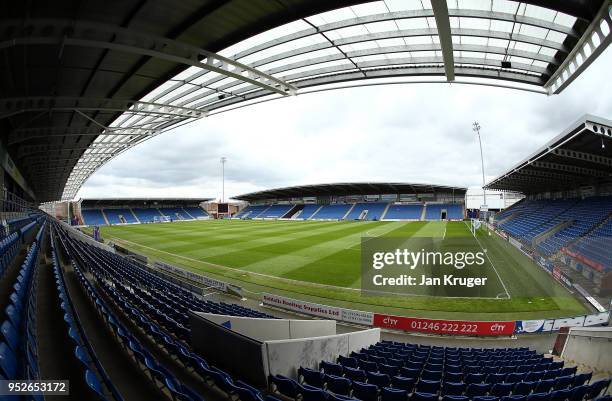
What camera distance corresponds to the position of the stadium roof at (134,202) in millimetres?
72438

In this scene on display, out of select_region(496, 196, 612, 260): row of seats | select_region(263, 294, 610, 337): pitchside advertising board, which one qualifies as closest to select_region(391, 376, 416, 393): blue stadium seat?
select_region(263, 294, 610, 337): pitchside advertising board

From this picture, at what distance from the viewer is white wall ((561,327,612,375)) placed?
788 centimetres

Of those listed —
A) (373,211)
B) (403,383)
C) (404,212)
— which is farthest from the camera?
(373,211)

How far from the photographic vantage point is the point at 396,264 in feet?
70.2

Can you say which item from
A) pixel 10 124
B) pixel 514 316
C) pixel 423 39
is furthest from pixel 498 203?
pixel 10 124

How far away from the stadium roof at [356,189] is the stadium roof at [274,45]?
52.7m

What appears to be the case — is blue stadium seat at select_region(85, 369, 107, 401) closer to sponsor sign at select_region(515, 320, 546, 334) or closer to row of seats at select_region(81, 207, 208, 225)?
sponsor sign at select_region(515, 320, 546, 334)

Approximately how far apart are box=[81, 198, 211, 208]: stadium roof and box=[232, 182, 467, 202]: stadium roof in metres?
21.0

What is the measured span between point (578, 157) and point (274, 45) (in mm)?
20556

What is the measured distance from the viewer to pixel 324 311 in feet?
39.4

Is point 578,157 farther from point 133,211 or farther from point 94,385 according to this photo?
point 133,211

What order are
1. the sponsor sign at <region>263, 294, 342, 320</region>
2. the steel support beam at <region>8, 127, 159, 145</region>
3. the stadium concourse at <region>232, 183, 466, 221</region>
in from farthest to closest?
the stadium concourse at <region>232, 183, 466, 221</region>
the steel support beam at <region>8, 127, 159, 145</region>
the sponsor sign at <region>263, 294, 342, 320</region>

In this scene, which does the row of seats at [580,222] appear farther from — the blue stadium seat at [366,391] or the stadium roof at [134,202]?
the stadium roof at [134,202]

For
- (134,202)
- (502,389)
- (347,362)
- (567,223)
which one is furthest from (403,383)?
(134,202)
